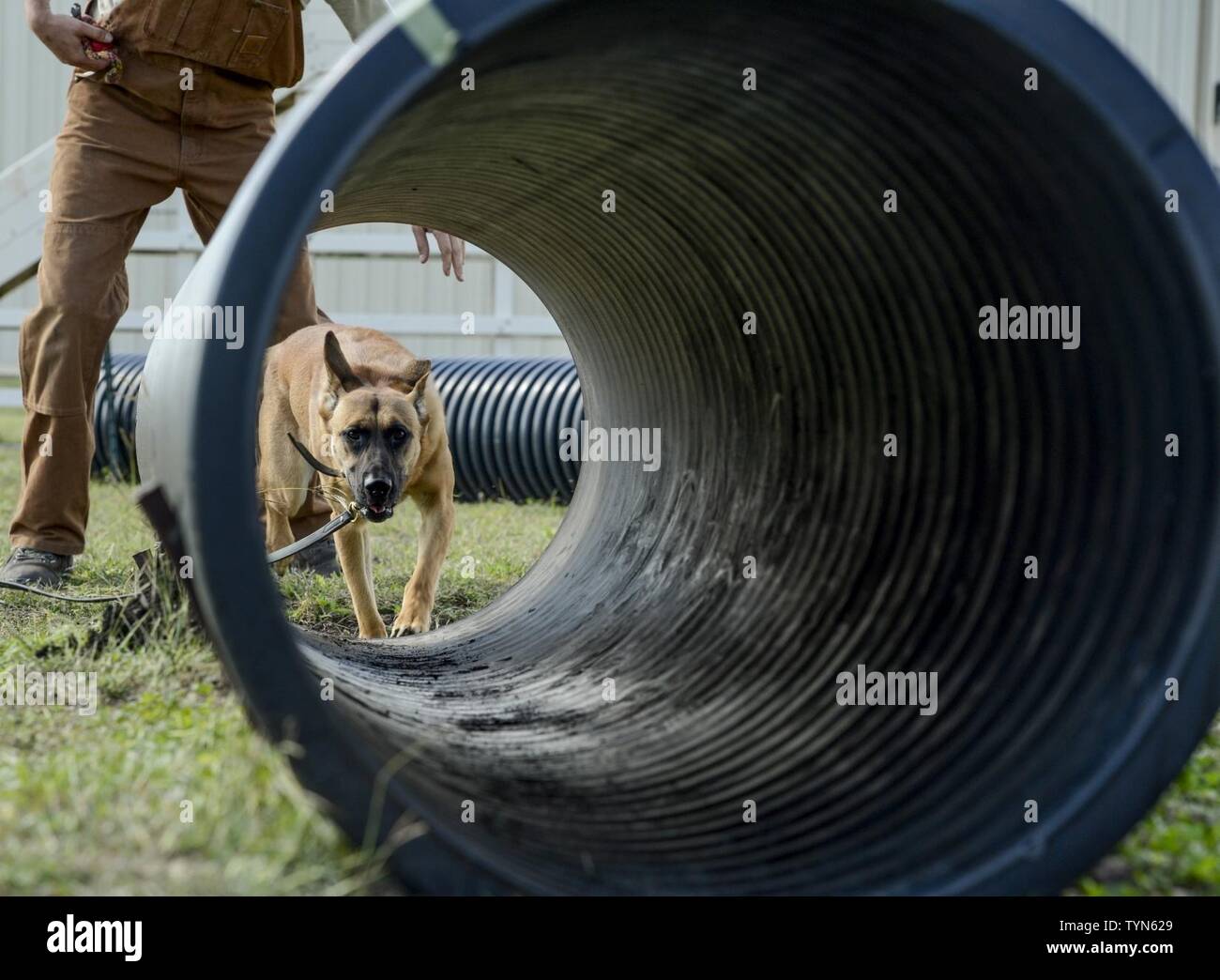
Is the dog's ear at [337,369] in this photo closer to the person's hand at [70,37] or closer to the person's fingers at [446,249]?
the person's fingers at [446,249]

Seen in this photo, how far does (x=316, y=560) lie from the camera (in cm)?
550

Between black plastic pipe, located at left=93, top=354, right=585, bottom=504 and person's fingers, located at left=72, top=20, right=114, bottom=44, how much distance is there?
4.50 m

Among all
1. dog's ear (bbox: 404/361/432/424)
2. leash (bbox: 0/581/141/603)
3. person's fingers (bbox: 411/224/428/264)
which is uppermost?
person's fingers (bbox: 411/224/428/264)

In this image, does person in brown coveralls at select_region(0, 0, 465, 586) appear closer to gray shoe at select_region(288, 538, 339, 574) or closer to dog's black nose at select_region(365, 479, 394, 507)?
dog's black nose at select_region(365, 479, 394, 507)

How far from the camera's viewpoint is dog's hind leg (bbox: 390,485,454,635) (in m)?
4.62

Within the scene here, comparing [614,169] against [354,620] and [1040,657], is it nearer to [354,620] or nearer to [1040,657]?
[1040,657]

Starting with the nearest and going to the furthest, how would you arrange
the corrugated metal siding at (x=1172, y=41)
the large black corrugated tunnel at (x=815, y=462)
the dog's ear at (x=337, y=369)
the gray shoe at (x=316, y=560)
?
1. the large black corrugated tunnel at (x=815, y=462)
2. the dog's ear at (x=337, y=369)
3. the gray shoe at (x=316, y=560)
4. the corrugated metal siding at (x=1172, y=41)

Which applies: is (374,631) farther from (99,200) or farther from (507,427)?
(507,427)

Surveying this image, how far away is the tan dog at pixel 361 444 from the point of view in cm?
466

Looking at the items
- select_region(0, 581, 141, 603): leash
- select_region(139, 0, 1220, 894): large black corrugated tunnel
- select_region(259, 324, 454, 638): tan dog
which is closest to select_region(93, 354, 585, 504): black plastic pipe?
select_region(259, 324, 454, 638): tan dog

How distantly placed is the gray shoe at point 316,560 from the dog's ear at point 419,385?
0.76 metres

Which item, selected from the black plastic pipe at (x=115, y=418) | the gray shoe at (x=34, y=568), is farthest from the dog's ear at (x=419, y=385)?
the black plastic pipe at (x=115, y=418)

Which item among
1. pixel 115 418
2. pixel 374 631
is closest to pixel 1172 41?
pixel 115 418
